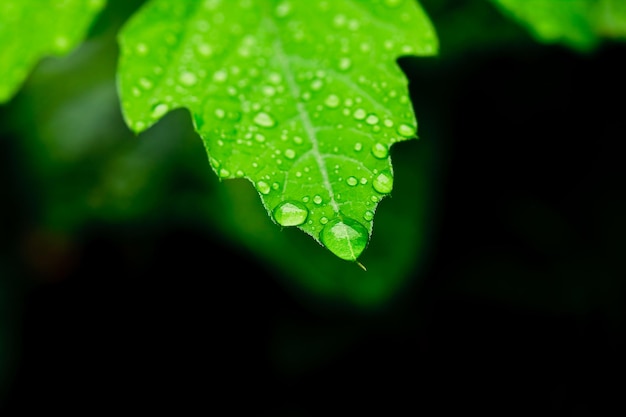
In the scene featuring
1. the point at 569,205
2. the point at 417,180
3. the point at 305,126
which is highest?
the point at 305,126

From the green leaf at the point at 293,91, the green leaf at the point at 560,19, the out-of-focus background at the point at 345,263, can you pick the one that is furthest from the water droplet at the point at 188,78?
the out-of-focus background at the point at 345,263

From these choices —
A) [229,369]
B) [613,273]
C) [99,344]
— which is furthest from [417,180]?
[99,344]

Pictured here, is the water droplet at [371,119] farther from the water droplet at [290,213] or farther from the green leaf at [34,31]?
the green leaf at [34,31]

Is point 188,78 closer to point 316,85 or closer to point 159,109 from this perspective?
point 159,109

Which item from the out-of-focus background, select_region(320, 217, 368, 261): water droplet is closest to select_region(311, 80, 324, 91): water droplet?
select_region(320, 217, 368, 261): water droplet

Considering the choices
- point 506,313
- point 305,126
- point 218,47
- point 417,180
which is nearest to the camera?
point 305,126

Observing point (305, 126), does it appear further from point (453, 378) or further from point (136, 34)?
point (453, 378)
